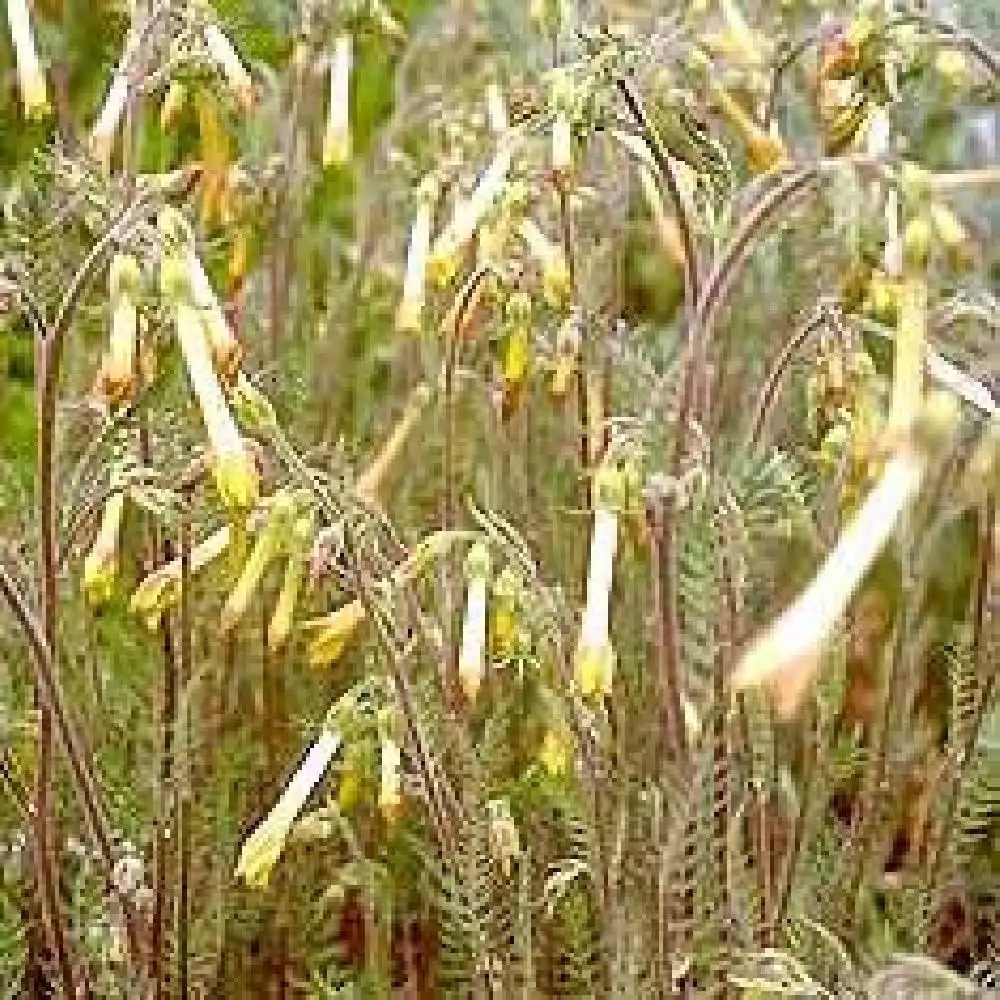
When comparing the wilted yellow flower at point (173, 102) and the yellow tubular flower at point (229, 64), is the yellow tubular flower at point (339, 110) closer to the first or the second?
the wilted yellow flower at point (173, 102)

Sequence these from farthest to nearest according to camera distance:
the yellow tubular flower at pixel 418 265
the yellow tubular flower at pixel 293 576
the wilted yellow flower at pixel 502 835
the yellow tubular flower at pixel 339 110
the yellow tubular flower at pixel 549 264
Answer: the yellow tubular flower at pixel 339 110
the yellow tubular flower at pixel 418 265
the yellow tubular flower at pixel 549 264
the wilted yellow flower at pixel 502 835
the yellow tubular flower at pixel 293 576

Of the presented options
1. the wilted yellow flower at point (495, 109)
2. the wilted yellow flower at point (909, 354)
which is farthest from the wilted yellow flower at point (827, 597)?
the wilted yellow flower at point (495, 109)

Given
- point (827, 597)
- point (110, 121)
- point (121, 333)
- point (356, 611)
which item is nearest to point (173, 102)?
point (110, 121)

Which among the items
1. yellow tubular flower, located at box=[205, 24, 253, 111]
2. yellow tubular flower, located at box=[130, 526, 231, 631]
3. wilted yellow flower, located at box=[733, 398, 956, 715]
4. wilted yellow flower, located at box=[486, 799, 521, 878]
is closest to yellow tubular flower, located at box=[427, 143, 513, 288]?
yellow tubular flower, located at box=[205, 24, 253, 111]

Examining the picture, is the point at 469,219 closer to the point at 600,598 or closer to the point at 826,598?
the point at 600,598

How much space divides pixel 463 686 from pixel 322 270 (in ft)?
5.22

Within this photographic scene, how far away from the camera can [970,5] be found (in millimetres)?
2316

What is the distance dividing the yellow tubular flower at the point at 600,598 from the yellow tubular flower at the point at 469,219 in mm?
A: 235

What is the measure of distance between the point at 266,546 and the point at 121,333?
0.61ft

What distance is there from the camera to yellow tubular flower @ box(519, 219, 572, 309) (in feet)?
6.38

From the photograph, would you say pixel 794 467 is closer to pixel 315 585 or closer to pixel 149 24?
pixel 315 585

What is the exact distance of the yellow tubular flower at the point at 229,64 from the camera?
75.8 inches

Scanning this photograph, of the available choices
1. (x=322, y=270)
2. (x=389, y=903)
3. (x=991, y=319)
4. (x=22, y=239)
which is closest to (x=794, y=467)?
(x=991, y=319)

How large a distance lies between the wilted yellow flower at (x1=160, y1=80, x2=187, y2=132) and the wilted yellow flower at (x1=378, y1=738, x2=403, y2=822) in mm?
599
